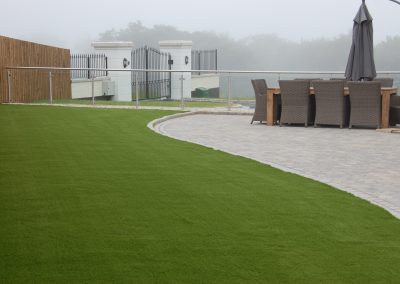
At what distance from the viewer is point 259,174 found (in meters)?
7.89

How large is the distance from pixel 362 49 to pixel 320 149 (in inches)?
187

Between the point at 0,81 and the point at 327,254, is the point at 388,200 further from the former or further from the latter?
the point at 0,81

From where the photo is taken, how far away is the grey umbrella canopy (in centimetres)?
1432

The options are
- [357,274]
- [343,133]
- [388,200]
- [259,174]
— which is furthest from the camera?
[343,133]

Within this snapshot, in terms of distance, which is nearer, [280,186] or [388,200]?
[388,200]

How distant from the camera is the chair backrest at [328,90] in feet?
44.7

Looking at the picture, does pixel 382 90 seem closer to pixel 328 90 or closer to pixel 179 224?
pixel 328 90

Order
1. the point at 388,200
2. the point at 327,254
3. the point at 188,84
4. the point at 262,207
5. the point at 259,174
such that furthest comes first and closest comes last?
1. the point at 188,84
2. the point at 259,174
3. the point at 388,200
4. the point at 262,207
5. the point at 327,254

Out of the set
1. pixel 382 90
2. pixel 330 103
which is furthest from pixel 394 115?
pixel 330 103

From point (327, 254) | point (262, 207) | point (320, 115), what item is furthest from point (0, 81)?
point (327, 254)

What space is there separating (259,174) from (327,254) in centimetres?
316

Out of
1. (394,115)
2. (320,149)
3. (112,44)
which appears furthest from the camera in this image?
(112,44)

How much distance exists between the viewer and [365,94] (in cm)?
1354

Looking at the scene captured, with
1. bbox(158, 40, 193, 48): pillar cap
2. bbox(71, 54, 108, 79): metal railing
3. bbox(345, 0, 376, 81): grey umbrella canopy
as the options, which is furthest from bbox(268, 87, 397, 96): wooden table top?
bbox(158, 40, 193, 48): pillar cap
